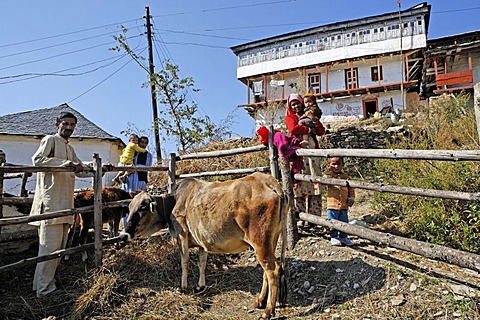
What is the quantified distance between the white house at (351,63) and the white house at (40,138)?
367 inches

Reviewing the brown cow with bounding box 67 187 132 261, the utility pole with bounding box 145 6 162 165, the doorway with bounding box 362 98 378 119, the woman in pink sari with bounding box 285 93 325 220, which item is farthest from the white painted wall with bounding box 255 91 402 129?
the woman in pink sari with bounding box 285 93 325 220

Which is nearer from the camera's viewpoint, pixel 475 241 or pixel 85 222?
pixel 475 241

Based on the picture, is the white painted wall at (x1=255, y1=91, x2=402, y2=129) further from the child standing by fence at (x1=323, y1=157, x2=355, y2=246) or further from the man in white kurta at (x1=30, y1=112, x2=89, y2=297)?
the man in white kurta at (x1=30, y1=112, x2=89, y2=297)

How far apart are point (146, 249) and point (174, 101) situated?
11.5 m

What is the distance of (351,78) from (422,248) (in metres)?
23.6

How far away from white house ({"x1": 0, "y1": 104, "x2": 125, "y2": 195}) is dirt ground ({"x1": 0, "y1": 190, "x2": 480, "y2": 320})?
1185 cm

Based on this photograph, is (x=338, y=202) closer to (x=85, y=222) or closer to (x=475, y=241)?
(x=475, y=241)

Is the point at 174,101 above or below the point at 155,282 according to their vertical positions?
above

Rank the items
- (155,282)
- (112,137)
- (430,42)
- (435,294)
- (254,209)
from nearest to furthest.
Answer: (435,294), (254,209), (155,282), (112,137), (430,42)

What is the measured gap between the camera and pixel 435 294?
129 inches

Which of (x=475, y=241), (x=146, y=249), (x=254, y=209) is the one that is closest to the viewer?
(x=254, y=209)

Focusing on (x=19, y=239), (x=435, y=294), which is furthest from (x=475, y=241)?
(x=19, y=239)

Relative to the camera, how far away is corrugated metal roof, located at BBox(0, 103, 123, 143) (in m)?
16.5

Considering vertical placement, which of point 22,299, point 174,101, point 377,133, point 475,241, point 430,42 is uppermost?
point 430,42
